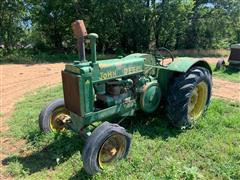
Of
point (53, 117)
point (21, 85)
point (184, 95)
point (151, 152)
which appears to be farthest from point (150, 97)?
point (21, 85)

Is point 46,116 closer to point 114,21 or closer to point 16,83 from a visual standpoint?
point 16,83

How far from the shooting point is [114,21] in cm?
1631

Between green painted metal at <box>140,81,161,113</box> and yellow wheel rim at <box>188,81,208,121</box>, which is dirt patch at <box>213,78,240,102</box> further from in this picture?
green painted metal at <box>140,81,161,113</box>

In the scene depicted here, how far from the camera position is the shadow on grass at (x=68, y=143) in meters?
3.51

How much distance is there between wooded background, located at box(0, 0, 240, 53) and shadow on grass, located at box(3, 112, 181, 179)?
11.9 metres

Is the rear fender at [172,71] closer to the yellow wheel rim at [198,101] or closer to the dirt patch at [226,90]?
the yellow wheel rim at [198,101]

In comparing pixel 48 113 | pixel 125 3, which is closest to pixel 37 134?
pixel 48 113

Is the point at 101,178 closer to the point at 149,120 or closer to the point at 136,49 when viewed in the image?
the point at 149,120

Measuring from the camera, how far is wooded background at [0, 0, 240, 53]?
1548cm

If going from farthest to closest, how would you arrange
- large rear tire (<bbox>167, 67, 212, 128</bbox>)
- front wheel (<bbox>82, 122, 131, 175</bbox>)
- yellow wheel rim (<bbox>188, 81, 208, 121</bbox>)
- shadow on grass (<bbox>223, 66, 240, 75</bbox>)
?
shadow on grass (<bbox>223, 66, 240, 75</bbox>) → yellow wheel rim (<bbox>188, 81, 208, 121</bbox>) → large rear tire (<bbox>167, 67, 212, 128</bbox>) → front wheel (<bbox>82, 122, 131, 175</bbox>)

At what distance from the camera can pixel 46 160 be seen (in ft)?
11.9

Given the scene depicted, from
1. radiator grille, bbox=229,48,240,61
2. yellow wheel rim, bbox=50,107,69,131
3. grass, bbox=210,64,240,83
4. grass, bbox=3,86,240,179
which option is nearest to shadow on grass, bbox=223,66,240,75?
grass, bbox=210,64,240,83

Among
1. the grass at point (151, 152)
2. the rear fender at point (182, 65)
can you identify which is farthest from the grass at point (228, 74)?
the rear fender at point (182, 65)

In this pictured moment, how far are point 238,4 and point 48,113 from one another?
17.1 m
